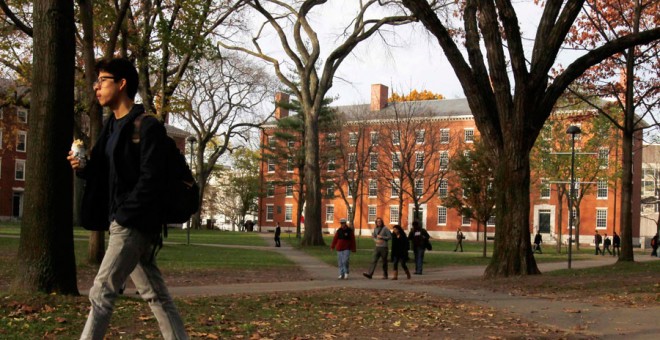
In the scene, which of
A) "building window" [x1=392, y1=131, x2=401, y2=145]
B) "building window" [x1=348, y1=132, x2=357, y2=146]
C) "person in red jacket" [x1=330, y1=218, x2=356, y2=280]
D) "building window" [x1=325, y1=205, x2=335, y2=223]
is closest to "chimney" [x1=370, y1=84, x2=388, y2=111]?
"building window" [x1=348, y1=132, x2=357, y2=146]

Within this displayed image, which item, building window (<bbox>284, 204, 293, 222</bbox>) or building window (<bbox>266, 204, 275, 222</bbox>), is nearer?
building window (<bbox>284, 204, 293, 222</bbox>)

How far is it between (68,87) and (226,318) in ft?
11.2

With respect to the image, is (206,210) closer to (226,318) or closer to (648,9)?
(648,9)

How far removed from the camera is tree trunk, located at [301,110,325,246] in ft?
117

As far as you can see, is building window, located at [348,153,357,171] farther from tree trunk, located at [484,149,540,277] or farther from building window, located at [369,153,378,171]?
tree trunk, located at [484,149,540,277]

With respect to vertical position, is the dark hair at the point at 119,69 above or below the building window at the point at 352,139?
below

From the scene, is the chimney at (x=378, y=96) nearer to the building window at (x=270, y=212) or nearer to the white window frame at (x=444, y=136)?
the white window frame at (x=444, y=136)

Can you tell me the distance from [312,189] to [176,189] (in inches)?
1229

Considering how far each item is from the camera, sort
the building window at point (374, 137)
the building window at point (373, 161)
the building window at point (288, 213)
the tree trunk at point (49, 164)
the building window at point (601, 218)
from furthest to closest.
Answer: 1. the building window at point (288, 213)
2. the building window at point (601, 218)
3. the building window at point (373, 161)
4. the building window at point (374, 137)
5. the tree trunk at point (49, 164)

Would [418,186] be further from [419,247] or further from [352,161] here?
[419,247]

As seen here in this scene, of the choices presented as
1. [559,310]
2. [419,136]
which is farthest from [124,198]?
[419,136]

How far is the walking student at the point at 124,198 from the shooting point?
4.45m

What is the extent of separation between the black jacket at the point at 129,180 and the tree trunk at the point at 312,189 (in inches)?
1216

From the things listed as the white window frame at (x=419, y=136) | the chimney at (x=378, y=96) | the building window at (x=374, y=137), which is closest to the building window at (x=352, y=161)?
the building window at (x=374, y=137)
